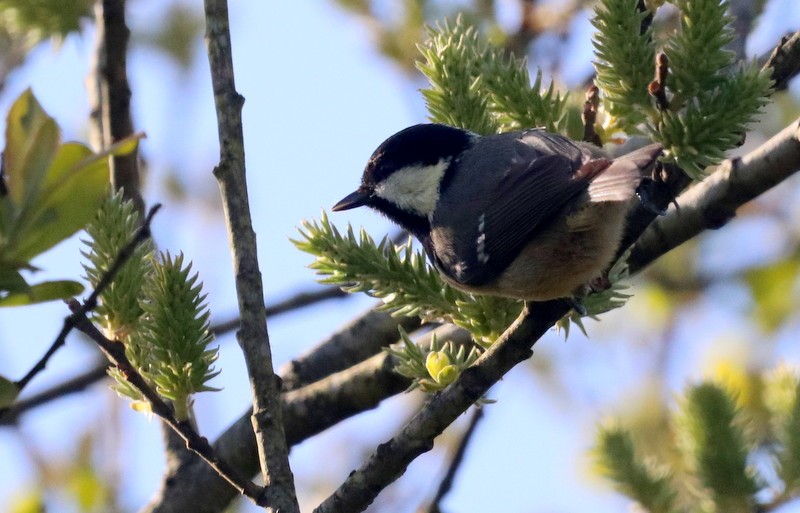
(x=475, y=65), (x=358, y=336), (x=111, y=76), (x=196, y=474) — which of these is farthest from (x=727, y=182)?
(x=111, y=76)

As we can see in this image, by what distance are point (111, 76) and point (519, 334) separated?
1.40 m

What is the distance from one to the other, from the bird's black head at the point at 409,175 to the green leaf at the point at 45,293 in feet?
4.66

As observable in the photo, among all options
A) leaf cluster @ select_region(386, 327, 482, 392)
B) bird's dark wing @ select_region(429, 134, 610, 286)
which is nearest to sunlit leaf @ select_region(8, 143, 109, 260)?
leaf cluster @ select_region(386, 327, 482, 392)

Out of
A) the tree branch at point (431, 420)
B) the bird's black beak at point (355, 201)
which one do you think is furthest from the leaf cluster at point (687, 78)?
the bird's black beak at point (355, 201)

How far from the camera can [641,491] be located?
2.04m

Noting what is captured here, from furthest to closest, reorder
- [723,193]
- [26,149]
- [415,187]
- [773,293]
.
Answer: [773,293]
[415,187]
[723,193]
[26,149]

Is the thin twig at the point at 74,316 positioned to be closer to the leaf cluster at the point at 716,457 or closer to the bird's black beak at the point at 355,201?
the leaf cluster at the point at 716,457

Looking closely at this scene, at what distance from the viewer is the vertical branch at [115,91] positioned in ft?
7.77

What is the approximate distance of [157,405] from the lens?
1467 millimetres

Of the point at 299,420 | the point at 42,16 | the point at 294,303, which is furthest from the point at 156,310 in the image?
the point at 294,303

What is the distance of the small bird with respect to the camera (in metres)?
1.97

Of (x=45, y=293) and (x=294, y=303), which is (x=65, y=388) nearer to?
(x=294, y=303)

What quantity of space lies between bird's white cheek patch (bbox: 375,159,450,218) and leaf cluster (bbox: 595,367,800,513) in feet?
2.71

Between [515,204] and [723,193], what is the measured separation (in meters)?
0.47
